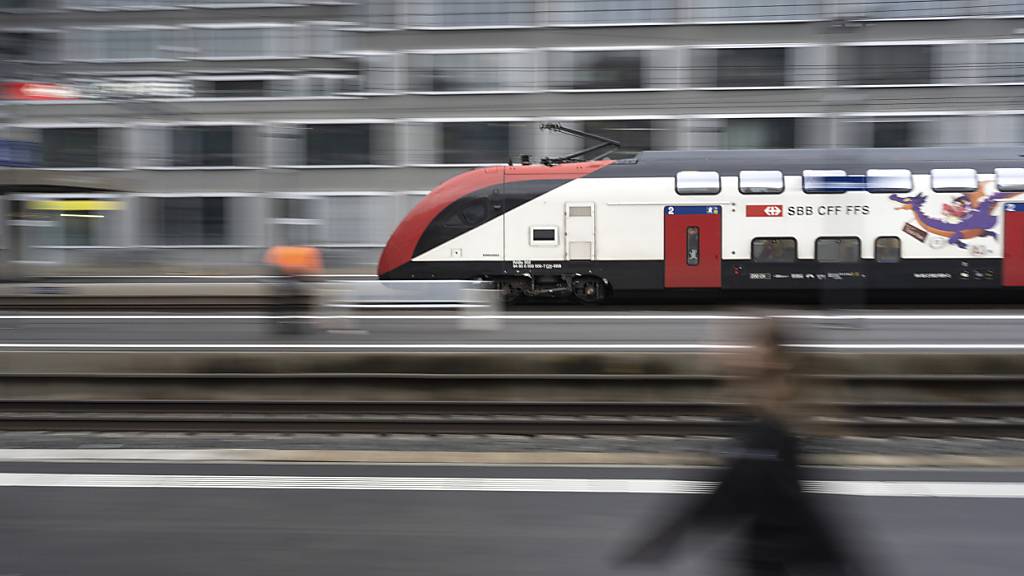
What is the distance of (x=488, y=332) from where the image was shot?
13.2 m

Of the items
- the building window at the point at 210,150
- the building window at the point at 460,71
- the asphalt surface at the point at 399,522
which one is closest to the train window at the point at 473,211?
the asphalt surface at the point at 399,522

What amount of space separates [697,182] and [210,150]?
23.4 meters

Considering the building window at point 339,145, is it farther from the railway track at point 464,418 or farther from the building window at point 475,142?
the railway track at point 464,418

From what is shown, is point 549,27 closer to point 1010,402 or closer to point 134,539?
point 1010,402

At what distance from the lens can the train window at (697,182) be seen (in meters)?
17.1

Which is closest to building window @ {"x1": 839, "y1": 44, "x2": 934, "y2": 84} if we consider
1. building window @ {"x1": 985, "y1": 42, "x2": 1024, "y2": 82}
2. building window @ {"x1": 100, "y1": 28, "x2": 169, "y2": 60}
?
building window @ {"x1": 985, "y1": 42, "x2": 1024, "y2": 82}

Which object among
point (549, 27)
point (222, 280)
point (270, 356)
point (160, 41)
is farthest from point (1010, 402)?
point (160, 41)

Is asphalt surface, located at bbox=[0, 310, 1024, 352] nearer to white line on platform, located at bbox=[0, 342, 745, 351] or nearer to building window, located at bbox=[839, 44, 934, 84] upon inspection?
white line on platform, located at bbox=[0, 342, 745, 351]

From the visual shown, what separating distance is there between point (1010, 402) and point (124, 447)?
8.88m

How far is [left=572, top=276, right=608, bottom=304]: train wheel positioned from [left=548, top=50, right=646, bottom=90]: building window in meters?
16.0

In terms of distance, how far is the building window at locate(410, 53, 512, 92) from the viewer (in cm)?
3241

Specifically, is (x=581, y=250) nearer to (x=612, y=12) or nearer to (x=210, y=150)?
(x=612, y=12)

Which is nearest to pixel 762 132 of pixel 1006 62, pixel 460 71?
pixel 1006 62

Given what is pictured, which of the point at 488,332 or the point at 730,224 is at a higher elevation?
the point at 730,224
